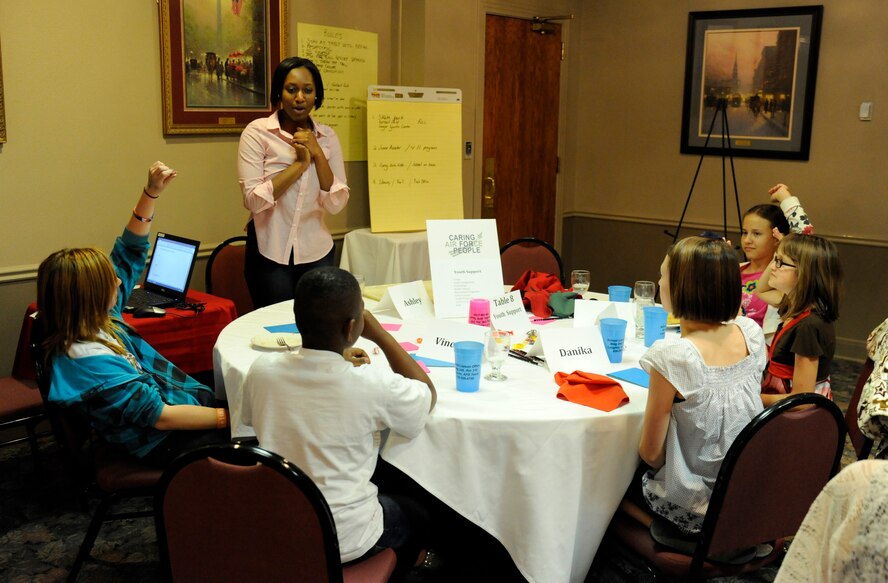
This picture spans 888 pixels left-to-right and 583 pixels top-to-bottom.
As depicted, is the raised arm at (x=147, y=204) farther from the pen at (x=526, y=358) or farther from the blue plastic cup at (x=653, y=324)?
the blue plastic cup at (x=653, y=324)

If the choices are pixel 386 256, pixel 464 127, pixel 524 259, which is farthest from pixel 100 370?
pixel 464 127

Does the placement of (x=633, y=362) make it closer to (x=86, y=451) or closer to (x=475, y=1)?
(x=86, y=451)

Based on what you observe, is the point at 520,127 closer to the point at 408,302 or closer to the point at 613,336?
the point at 408,302

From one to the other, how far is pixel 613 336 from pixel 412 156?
2922mm

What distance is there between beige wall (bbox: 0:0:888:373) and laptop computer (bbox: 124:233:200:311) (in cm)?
49

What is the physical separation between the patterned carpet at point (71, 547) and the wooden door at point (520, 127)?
11.9 feet

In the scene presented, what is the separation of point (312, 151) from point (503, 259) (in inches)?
41.3

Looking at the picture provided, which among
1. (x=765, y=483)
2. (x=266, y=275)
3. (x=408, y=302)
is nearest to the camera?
(x=765, y=483)

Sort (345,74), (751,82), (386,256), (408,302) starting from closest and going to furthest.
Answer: (408,302)
(386,256)
(345,74)
(751,82)

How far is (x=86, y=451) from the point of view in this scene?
2498 mm

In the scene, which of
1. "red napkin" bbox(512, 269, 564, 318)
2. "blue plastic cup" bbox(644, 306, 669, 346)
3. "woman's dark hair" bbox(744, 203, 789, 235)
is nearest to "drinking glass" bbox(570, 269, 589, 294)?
"red napkin" bbox(512, 269, 564, 318)

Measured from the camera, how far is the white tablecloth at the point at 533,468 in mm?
2125

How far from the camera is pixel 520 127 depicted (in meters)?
6.29

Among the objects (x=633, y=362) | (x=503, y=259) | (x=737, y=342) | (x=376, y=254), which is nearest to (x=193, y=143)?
(x=376, y=254)
